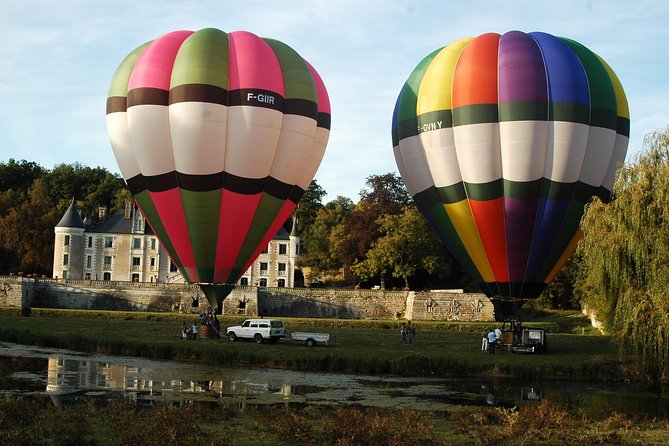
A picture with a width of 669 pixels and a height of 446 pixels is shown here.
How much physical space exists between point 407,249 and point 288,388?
52636 mm

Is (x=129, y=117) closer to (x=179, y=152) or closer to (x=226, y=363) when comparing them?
(x=179, y=152)

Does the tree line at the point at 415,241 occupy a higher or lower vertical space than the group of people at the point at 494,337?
higher

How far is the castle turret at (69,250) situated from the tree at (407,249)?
32586mm

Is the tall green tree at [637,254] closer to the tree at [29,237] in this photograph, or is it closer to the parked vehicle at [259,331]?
the parked vehicle at [259,331]

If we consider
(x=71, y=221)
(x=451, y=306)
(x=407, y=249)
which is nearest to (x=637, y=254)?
(x=451, y=306)

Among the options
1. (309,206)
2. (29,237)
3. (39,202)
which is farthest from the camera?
(309,206)

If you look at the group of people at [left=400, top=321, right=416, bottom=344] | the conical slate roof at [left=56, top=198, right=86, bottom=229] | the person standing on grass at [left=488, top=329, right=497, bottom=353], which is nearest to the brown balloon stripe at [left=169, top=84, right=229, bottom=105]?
the group of people at [left=400, top=321, right=416, bottom=344]

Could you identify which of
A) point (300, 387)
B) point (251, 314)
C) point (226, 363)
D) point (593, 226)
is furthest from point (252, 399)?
point (251, 314)

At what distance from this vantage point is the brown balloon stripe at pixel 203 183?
126 feet

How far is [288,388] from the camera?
25.9 metres

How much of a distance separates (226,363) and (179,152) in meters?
11.0

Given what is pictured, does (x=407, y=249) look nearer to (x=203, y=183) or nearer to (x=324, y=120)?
(x=324, y=120)

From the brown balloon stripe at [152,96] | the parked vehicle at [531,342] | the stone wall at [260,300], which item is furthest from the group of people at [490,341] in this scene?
the stone wall at [260,300]

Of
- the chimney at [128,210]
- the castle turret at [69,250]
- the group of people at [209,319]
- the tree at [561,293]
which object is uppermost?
the chimney at [128,210]
